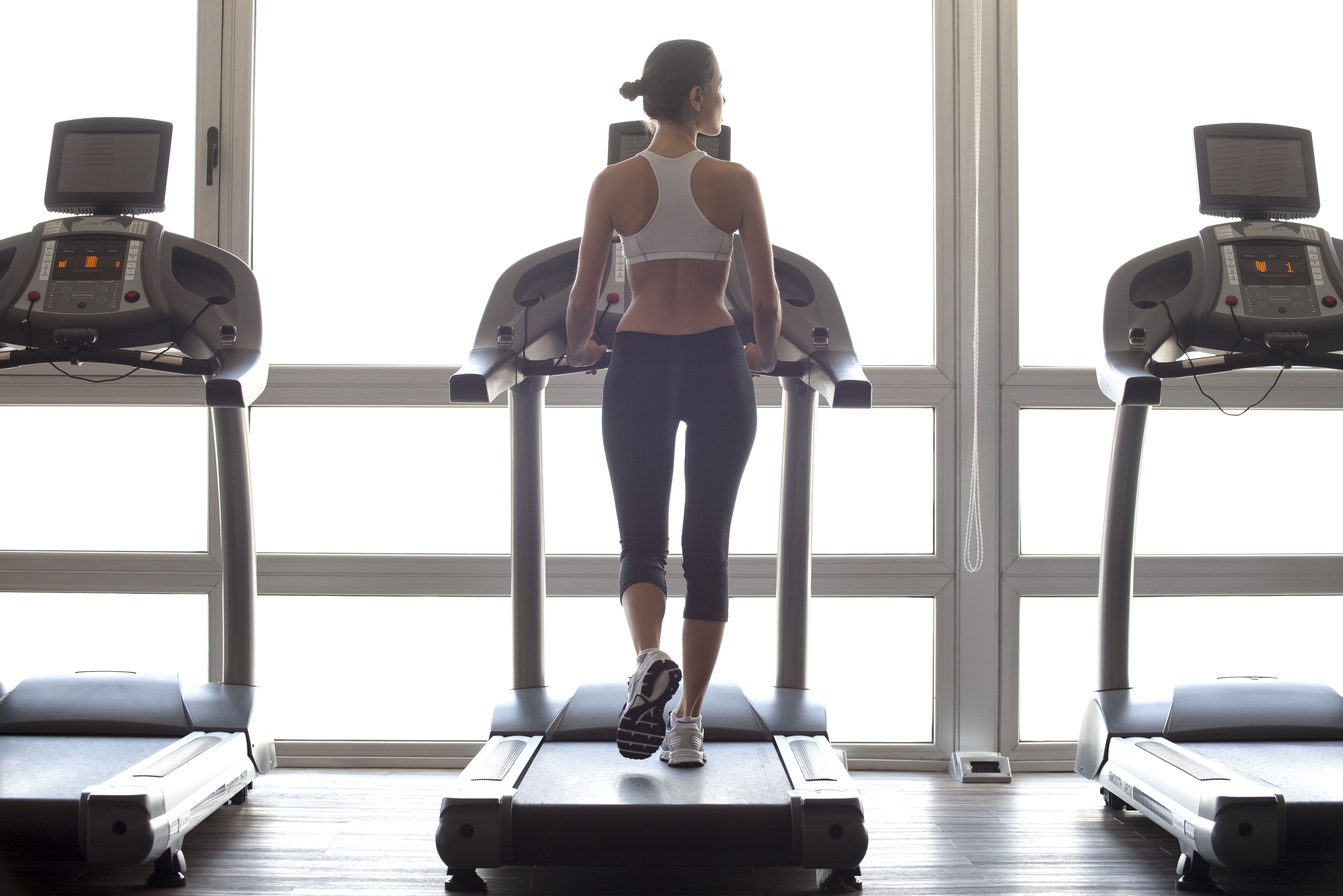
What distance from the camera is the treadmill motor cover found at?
2445 mm

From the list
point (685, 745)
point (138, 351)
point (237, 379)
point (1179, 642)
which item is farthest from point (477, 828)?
point (1179, 642)

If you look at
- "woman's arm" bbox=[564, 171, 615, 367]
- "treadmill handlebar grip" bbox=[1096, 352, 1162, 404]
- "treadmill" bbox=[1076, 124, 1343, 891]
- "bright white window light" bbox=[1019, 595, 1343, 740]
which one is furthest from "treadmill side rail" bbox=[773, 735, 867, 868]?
"bright white window light" bbox=[1019, 595, 1343, 740]

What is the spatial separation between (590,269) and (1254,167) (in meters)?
1.95

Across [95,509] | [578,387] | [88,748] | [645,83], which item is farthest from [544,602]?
[95,509]

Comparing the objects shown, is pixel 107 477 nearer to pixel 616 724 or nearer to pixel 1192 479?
pixel 616 724

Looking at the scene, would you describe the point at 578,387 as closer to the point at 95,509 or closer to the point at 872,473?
the point at 872,473

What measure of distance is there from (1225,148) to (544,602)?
2.34 metres

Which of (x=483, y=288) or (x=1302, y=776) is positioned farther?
(x=483, y=288)

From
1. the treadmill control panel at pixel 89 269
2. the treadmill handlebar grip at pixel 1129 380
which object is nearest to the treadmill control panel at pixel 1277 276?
the treadmill handlebar grip at pixel 1129 380

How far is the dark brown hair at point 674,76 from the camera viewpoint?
184cm

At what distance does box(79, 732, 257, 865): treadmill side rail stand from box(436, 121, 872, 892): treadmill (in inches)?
23.9

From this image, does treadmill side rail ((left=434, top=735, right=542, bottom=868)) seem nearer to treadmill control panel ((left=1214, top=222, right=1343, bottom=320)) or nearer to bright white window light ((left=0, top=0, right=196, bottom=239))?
treadmill control panel ((left=1214, top=222, right=1343, bottom=320))

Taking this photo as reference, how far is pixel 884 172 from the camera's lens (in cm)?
329

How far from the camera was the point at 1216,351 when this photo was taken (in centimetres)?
262
